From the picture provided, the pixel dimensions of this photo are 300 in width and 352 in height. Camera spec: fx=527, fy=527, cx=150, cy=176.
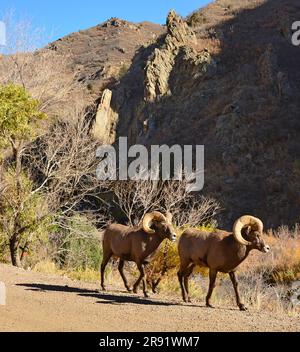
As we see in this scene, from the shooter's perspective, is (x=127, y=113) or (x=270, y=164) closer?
(x=270, y=164)

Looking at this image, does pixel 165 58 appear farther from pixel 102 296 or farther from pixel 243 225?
pixel 243 225

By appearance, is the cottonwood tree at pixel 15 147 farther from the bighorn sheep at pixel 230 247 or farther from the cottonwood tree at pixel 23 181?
the bighorn sheep at pixel 230 247

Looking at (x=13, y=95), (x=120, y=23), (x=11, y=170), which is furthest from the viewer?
(x=120, y=23)

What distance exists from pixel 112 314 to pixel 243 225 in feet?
9.17

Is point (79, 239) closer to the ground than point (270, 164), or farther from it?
closer to the ground

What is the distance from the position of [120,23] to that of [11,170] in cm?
8407

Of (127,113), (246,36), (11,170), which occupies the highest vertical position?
(246,36)

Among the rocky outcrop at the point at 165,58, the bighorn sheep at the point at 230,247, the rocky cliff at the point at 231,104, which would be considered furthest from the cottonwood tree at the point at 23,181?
the rocky outcrop at the point at 165,58

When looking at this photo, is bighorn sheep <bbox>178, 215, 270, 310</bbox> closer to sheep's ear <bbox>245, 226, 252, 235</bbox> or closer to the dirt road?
sheep's ear <bbox>245, 226, 252, 235</bbox>

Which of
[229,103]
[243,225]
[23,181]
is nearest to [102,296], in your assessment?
[243,225]

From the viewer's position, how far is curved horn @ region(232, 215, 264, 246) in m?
9.14
